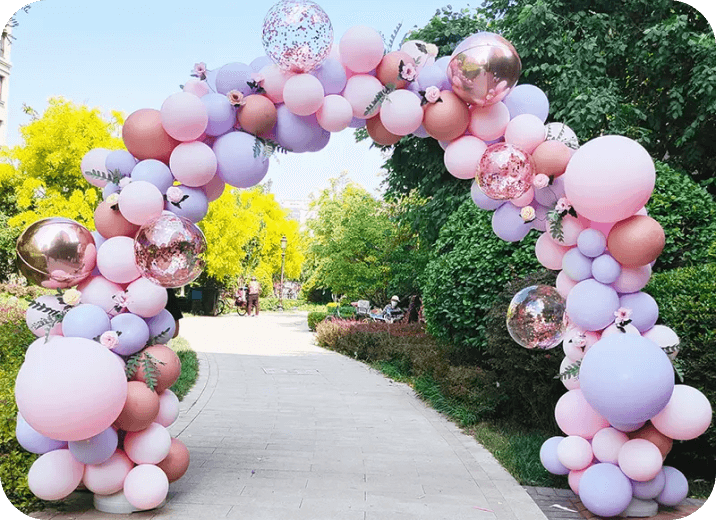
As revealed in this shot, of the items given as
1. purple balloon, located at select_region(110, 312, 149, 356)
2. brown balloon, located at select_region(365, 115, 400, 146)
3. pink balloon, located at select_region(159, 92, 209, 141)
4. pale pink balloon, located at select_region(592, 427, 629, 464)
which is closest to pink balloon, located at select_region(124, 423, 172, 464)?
purple balloon, located at select_region(110, 312, 149, 356)

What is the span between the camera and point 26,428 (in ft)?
13.9

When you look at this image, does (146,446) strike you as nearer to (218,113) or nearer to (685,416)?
(218,113)

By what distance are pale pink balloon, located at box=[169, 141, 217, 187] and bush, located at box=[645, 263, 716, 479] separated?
13.4ft

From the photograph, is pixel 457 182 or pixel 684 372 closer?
pixel 684 372

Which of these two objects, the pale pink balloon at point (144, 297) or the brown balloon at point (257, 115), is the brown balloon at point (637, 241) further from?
the pale pink balloon at point (144, 297)

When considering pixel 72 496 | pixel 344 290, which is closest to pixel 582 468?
pixel 72 496

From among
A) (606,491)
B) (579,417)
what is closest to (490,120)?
(579,417)

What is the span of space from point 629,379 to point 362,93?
295 cm

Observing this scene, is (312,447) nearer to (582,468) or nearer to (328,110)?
(582,468)

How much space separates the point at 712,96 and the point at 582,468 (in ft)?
20.7

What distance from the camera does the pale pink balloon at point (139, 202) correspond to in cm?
436

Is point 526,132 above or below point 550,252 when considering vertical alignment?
above

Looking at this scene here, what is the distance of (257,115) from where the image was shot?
4609mm

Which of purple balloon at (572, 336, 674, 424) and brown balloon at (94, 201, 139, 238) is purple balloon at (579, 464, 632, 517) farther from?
brown balloon at (94, 201, 139, 238)
